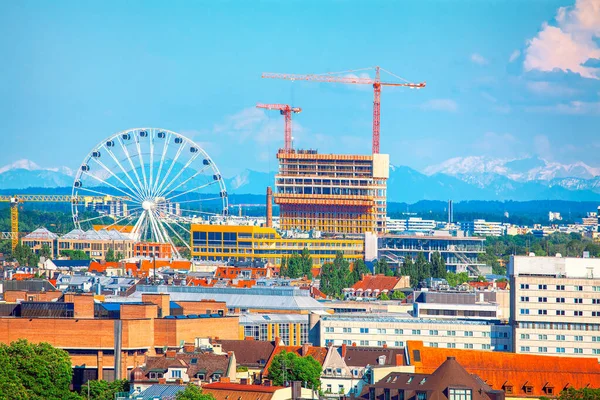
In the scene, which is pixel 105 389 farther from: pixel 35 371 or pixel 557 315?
pixel 557 315

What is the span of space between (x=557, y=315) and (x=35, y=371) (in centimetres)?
4189

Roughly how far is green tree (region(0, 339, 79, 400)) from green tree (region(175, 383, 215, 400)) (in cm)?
1448

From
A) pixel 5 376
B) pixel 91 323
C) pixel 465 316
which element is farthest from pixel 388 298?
pixel 5 376

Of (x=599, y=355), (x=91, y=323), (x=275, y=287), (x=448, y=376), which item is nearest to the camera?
(x=448, y=376)

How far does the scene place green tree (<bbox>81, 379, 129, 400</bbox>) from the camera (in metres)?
110

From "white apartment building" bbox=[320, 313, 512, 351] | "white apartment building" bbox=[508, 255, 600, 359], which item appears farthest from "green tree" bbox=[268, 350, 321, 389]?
"white apartment building" bbox=[508, 255, 600, 359]

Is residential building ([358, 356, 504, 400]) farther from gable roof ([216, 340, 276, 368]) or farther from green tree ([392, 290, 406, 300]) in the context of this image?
green tree ([392, 290, 406, 300])

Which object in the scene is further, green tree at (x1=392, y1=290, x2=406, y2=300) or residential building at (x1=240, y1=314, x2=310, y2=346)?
green tree at (x1=392, y1=290, x2=406, y2=300)

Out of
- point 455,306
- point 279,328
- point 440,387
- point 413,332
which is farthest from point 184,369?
point 455,306

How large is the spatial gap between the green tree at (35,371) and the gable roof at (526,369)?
22.9 meters

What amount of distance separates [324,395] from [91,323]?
1794 centimetres

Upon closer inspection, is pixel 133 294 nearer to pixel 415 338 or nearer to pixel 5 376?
pixel 415 338

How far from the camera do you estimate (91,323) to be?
121062 millimetres

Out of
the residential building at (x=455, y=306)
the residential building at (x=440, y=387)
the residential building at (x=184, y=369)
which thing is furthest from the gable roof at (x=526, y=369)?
the residential building at (x=455, y=306)
